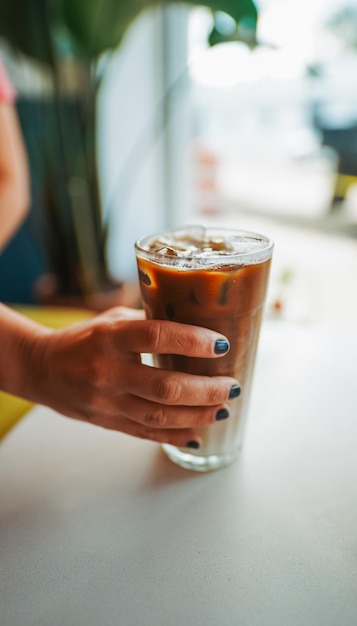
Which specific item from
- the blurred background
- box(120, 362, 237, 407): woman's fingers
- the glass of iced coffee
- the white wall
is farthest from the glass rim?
the white wall

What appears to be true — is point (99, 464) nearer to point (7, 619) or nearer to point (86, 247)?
point (7, 619)

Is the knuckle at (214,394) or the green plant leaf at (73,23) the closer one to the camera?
the knuckle at (214,394)

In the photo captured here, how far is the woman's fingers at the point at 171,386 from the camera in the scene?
1.53 ft

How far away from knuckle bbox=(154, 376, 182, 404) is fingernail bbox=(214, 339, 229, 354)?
0.18 feet

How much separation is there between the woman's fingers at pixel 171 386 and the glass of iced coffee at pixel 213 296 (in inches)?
1.0

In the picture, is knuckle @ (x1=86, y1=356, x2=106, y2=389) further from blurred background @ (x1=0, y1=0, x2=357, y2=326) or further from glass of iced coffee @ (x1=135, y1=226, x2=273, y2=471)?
blurred background @ (x1=0, y1=0, x2=357, y2=326)

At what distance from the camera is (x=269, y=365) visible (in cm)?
77

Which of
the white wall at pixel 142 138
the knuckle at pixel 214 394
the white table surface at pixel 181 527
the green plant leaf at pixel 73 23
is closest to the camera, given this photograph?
the white table surface at pixel 181 527

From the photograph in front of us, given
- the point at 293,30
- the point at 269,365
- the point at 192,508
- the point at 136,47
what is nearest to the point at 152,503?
the point at 192,508

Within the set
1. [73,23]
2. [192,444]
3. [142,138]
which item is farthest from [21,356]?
[142,138]

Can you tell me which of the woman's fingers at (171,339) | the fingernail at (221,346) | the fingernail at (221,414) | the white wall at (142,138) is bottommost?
the white wall at (142,138)

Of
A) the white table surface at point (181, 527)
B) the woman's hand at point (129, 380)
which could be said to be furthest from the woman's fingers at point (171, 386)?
the white table surface at point (181, 527)

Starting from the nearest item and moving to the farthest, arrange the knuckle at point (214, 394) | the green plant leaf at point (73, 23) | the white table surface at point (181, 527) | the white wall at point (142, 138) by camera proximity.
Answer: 1. the white table surface at point (181, 527)
2. the knuckle at point (214, 394)
3. the green plant leaf at point (73, 23)
4. the white wall at point (142, 138)

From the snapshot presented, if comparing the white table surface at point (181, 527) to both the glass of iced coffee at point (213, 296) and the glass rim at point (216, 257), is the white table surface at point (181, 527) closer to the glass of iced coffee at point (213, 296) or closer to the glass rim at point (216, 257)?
the glass of iced coffee at point (213, 296)
